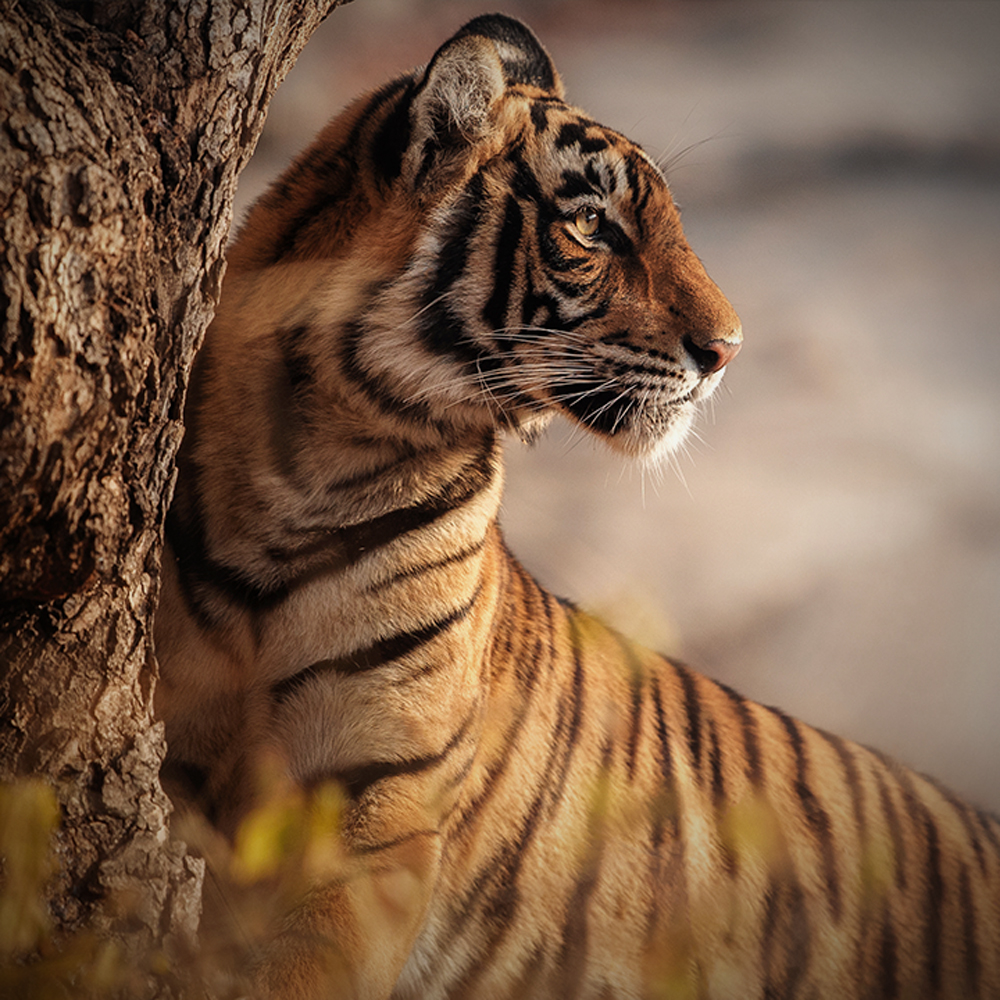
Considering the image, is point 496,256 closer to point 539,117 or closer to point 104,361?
point 539,117

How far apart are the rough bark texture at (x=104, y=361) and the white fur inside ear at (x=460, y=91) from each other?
6.4 inches

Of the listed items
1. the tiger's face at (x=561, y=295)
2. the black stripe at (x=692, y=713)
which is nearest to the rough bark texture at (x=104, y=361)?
the tiger's face at (x=561, y=295)

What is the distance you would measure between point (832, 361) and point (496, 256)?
62 cm

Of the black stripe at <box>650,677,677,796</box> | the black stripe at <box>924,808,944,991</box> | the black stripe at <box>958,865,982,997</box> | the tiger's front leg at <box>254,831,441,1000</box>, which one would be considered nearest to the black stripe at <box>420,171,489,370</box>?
the tiger's front leg at <box>254,831,441,1000</box>

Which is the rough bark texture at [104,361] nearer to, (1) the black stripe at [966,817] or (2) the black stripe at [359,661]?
(2) the black stripe at [359,661]

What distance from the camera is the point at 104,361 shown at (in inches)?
24.7

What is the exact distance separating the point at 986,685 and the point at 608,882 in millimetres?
629

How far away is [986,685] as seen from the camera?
1.27m

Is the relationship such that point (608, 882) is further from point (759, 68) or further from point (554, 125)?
point (759, 68)

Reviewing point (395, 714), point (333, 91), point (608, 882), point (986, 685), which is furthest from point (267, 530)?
point (986, 685)

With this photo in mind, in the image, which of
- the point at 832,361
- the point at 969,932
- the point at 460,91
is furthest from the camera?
the point at 969,932

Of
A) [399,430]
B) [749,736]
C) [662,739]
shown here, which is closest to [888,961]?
[749,736]

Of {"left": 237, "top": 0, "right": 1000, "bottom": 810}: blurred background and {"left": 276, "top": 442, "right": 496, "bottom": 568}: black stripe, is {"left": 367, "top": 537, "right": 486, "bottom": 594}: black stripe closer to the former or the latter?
{"left": 276, "top": 442, "right": 496, "bottom": 568}: black stripe

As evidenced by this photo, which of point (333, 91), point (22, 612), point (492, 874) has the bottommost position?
point (492, 874)
